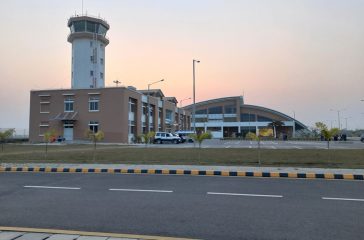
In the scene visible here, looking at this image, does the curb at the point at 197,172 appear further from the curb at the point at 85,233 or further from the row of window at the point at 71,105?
the row of window at the point at 71,105

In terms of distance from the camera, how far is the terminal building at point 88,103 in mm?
50938

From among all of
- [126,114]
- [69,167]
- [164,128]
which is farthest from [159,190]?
[164,128]

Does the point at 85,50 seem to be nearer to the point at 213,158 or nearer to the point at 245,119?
the point at 213,158

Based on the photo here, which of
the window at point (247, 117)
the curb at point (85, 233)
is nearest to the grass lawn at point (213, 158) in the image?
the curb at point (85, 233)

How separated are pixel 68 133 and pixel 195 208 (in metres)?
48.7

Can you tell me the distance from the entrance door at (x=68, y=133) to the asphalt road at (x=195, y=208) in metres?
42.4

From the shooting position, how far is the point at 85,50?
5828 centimetres

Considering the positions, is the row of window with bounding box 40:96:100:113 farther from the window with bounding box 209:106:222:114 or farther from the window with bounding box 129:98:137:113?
the window with bounding box 209:106:222:114

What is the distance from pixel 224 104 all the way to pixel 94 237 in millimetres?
120481

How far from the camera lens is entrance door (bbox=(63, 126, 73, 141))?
5269 centimetres

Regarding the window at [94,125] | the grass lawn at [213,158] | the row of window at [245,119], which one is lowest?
the grass lawn at [213,158]

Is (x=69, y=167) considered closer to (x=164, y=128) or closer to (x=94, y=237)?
(x=94, y=237)

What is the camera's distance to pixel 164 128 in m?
72.5


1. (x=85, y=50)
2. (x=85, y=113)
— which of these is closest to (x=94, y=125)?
(x=85, y=113)
